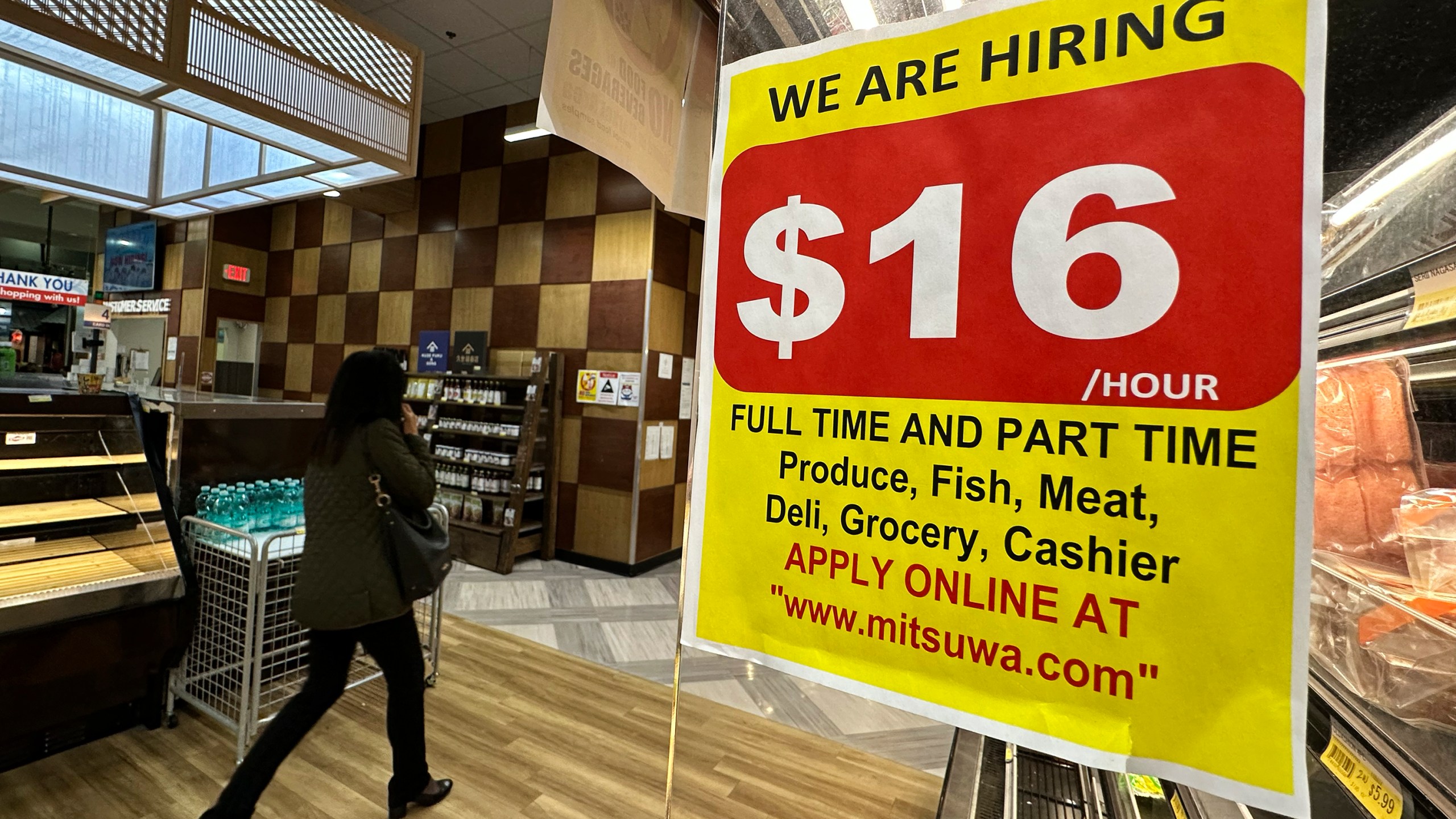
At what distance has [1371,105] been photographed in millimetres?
649

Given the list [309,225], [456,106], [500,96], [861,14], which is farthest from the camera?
[309,225]

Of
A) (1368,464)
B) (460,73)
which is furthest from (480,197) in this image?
(1368,464)

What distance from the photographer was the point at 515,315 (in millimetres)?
5922

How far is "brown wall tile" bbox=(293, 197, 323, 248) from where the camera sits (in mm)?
7312

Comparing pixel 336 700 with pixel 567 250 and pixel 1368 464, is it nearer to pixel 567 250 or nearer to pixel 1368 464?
pixel 1368 464

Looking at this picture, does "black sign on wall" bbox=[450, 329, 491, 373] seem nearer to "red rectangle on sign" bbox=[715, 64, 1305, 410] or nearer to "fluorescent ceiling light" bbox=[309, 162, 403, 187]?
"fluorescent ceiling light" bbox=[309, 162, 403, 187]

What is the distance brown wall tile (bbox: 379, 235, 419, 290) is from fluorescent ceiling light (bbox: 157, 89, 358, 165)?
3.64 metres

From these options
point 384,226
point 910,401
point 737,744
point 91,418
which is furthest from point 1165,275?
point 384,226

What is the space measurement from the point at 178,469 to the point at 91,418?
36 cm

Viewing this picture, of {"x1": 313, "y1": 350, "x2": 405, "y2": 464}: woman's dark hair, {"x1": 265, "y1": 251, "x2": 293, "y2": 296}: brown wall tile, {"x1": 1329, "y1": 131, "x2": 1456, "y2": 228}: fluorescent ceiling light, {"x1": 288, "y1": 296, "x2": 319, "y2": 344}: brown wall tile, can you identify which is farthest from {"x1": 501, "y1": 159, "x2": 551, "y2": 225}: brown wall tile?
{"x1": 1329, "y1": 131, "x2": 1456, "y2": 228}: fluorescent ceiling light

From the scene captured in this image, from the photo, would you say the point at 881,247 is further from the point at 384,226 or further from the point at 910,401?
the point at 384,226

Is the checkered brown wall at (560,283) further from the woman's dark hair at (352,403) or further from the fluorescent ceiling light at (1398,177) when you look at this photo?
the fluorescent ceiling light at (1398,177)

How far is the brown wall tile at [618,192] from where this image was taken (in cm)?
531

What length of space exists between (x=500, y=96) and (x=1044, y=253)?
6.40 metres
